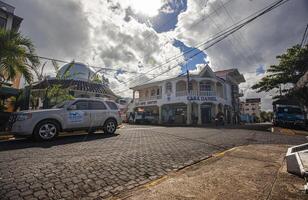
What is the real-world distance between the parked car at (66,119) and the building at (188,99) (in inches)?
657

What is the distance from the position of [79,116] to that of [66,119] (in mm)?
577

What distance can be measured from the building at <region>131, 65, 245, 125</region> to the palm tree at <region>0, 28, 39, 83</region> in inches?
696

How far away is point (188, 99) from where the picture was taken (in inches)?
987

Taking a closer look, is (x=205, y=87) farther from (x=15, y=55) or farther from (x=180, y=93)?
(x=15, y=55)

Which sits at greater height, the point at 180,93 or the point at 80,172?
the point at 180,93

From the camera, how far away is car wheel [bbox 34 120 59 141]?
6.36 metres

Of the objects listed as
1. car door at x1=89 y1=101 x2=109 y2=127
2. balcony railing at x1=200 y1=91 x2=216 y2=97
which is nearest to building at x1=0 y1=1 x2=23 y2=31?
car door at x1=89 y1=101 x2=109 y2=127

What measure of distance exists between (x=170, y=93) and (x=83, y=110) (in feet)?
67.2

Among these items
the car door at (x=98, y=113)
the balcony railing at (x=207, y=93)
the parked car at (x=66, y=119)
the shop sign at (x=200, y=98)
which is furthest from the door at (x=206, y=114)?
the car door at (x=98, y=113)

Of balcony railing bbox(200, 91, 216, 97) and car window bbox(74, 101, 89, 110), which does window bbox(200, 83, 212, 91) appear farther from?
car window bbox(74, 101, 89, 110)

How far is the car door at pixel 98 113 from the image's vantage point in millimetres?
8156

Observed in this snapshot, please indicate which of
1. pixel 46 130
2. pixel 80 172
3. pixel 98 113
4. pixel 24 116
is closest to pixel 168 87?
pixel 98 113

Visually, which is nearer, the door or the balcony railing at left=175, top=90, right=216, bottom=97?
the balcony railing at left=175, top=90, right=216, bottom=97

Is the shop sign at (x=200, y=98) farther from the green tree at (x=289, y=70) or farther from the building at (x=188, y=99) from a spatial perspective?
the green tree at (x=289, y=70)
